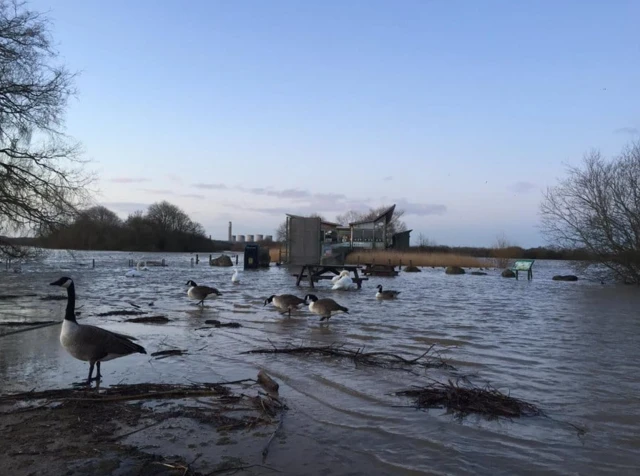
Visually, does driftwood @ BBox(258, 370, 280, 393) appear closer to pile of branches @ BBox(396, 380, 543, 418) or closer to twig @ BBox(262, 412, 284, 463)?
twig @ BBox(262, 412, 284, 463)

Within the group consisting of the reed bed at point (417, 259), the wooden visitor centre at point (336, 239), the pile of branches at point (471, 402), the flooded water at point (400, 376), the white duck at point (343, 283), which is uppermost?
the wooden visitor centre at point (336, 239)

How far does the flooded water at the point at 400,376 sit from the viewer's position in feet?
14.9

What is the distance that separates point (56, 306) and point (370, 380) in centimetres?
1208

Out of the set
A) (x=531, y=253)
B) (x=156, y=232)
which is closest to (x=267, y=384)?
(x=531, y=253)

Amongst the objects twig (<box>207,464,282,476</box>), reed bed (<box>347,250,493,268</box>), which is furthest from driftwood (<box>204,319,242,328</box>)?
reed bed (<box>347,250,493,268</box>)

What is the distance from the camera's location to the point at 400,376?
7.69m

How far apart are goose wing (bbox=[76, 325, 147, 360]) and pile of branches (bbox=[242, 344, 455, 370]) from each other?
9.03 ft

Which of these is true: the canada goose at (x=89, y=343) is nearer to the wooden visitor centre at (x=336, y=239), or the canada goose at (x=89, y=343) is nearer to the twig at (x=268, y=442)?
the twig at (x=268, y=442)

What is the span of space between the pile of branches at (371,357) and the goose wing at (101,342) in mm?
2753

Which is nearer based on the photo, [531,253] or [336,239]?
[336,239]

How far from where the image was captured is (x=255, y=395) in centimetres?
625

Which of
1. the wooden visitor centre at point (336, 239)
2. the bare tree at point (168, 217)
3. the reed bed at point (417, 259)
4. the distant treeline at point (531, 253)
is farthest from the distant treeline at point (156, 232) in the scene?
the distant treeline at point (531, 253)

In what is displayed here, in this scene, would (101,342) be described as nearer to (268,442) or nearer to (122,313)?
(268,442)

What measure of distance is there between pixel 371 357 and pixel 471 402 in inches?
118
